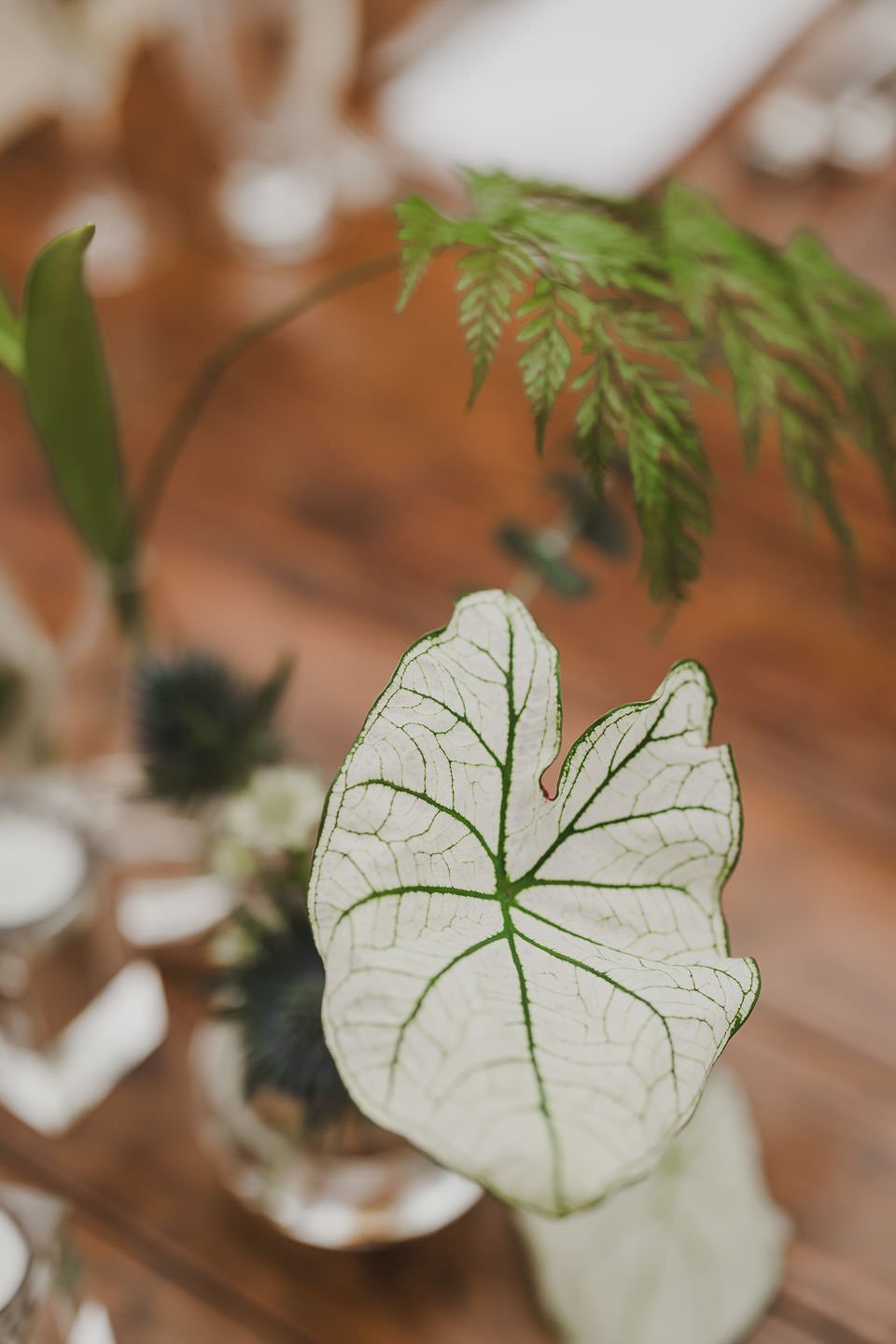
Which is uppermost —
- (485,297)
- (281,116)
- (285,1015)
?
(485,297)

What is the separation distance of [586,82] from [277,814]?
2.64 feet

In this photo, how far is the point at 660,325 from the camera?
1.21 ft

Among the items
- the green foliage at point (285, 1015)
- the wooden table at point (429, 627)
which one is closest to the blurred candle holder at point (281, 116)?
the wooden table at point (429, 627)

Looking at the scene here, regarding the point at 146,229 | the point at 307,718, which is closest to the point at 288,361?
the point at 146,229

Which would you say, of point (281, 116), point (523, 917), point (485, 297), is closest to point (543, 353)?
point (485, 297)

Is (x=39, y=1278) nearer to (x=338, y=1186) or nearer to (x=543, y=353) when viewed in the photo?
(x=338, y=1186)

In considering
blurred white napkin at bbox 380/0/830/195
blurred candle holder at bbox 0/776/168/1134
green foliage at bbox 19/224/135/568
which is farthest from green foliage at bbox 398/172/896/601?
blurred white napkin at bbox 380/0/830/195

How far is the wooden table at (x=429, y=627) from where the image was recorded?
50cm

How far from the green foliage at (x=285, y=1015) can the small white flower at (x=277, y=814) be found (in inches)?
1.0

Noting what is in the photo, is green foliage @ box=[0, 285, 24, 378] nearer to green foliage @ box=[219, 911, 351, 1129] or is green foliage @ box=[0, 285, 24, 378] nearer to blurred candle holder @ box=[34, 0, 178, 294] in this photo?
green foliage @ box=[219, 911, 351, 1129]

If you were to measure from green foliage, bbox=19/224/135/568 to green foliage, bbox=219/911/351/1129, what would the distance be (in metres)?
0.16

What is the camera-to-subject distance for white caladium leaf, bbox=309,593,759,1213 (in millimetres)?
247

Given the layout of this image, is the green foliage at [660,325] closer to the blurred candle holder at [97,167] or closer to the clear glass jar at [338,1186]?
the clear glass jar at [338,1186]

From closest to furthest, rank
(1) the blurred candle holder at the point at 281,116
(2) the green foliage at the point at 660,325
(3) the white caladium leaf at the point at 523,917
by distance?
(3) the white caladium leaf at the point at 523,917, (2) the green foliage at the point at 660,325, (1) the blurred candle holder at the point at 281,116
